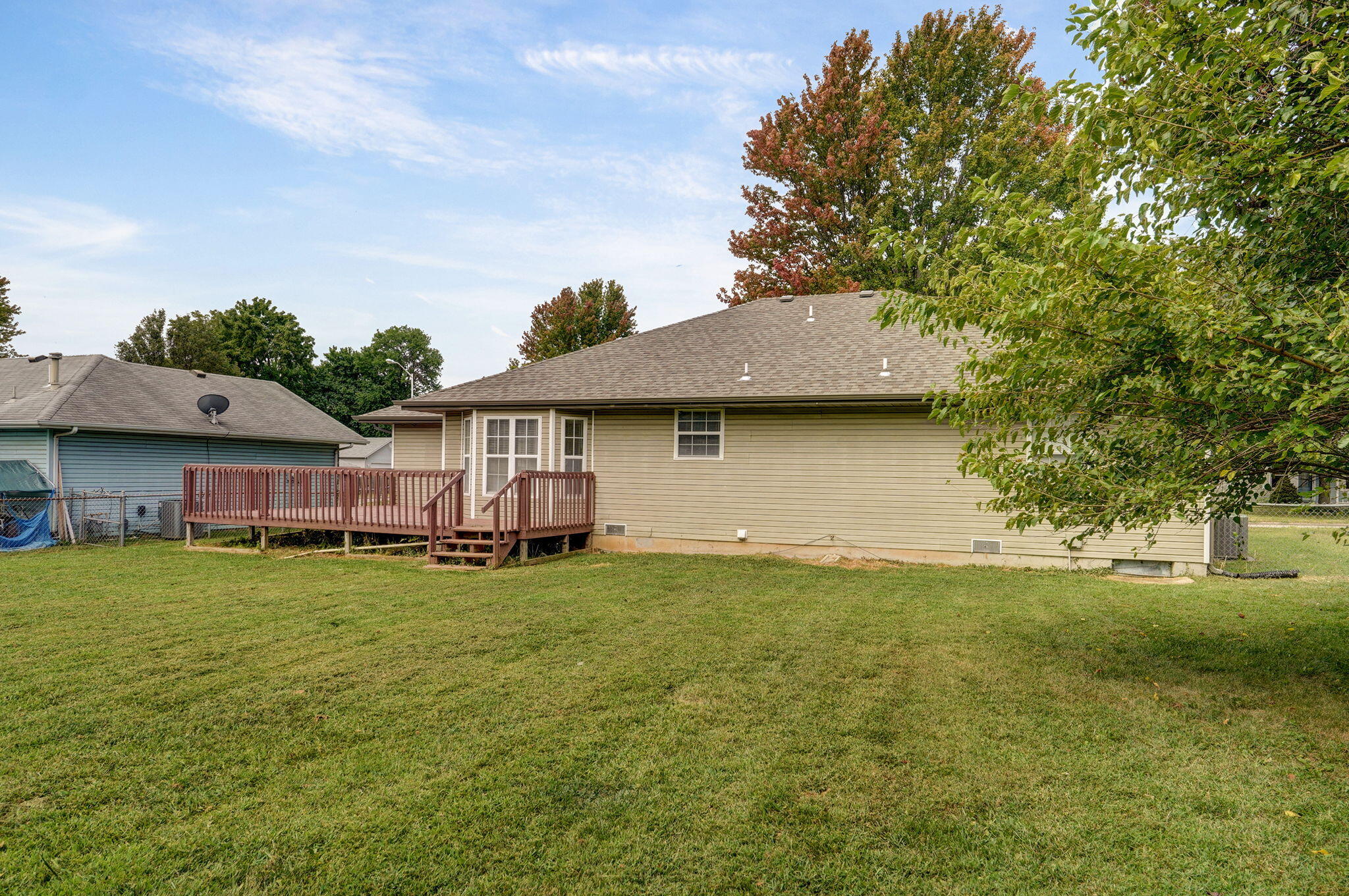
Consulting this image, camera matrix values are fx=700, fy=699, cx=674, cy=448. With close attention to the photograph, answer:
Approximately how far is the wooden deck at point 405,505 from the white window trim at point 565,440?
39 cm

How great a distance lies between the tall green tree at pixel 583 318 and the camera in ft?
95.6

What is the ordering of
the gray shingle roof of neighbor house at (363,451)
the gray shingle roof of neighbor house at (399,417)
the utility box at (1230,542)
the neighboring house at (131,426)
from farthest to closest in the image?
1. the gray shingle roof of neighbor house at (363,451)
2. the gray shingle roof of neighbor house at (399,417)
3. the neighboring house at (131,426)
4. the utility box at (1230,542)

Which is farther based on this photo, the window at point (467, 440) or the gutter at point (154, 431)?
the gutter at point (154, 431)

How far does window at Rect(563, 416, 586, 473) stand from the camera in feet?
41.2

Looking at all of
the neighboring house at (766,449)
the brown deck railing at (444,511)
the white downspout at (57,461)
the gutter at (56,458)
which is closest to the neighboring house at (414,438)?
the neighboring house at (766,449)

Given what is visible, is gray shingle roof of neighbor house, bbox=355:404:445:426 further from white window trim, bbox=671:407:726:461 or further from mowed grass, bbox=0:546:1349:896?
mowed grass, bbox=0:546:1349:896

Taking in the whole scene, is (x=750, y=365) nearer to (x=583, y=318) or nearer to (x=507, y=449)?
(x=507, y=449)

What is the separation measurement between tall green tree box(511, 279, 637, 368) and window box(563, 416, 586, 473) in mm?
16372

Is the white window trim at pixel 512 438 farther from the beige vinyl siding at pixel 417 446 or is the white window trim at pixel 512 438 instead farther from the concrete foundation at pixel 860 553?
the beige vinyl siding at pixel 417 446

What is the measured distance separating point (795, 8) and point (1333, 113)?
1305cm

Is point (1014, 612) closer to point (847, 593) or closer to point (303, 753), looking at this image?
point (847, 593)

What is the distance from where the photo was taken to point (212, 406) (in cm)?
1788

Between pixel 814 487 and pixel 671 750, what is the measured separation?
8.15 m

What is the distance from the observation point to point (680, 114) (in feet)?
54.2
